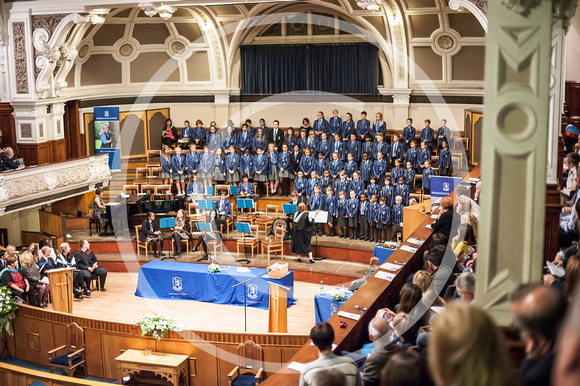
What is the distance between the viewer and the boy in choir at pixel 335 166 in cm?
1566

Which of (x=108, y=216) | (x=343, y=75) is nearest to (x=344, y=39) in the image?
(x=343, y=75)

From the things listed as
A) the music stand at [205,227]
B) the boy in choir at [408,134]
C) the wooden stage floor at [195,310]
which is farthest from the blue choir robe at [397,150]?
the music stand at [205,227]

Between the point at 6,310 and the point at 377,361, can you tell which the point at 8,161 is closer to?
the point at 6,310

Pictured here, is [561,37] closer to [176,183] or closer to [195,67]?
[176,183]

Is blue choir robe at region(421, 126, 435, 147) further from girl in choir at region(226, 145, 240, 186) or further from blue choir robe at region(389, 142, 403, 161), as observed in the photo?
girl in choir at region(226, 145, 240, 186)

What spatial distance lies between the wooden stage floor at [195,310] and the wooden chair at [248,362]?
269 cm

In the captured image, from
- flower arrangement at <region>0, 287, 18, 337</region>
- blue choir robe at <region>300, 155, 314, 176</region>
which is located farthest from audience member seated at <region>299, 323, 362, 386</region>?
blue choir robe at <region>300, 155, 314, 176</region>

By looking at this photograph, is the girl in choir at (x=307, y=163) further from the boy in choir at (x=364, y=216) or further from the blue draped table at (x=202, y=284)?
the blue draped table at (x=202, y=284)

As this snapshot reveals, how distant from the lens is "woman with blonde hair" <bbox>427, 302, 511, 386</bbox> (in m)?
2.12

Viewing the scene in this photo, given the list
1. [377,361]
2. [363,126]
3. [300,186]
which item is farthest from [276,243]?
[377,361]

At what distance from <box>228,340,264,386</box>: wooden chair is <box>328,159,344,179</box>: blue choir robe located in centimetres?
779

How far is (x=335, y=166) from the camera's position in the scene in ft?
51.5

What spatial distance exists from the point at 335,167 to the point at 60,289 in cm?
698

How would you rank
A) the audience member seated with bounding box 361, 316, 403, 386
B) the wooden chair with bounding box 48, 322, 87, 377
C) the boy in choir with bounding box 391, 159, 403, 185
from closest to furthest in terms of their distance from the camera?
the audience member seated with bounding box 361, 316, 403, 386 < the wooden chair with bounding box 48, 322, 87, 377 < the boy in choir with bounding box 391, 159, 403, 185
